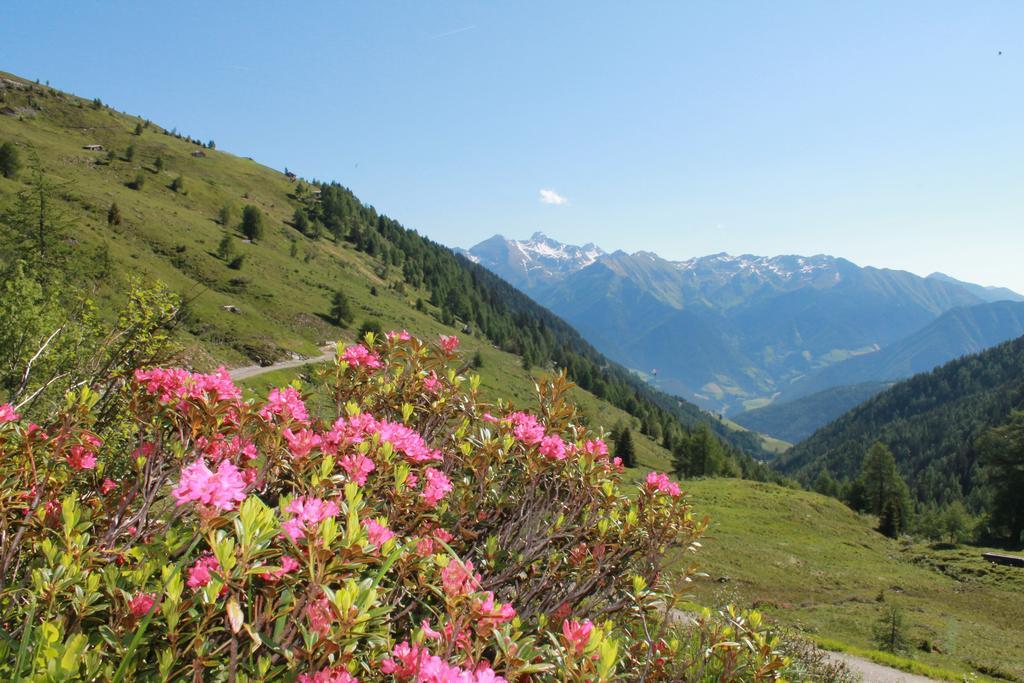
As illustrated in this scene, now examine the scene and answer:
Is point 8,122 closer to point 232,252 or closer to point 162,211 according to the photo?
point 162,211

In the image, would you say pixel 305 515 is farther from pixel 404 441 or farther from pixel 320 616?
pixel 404 441

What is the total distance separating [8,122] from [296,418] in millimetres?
127094

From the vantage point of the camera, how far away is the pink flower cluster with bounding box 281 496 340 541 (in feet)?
5.49

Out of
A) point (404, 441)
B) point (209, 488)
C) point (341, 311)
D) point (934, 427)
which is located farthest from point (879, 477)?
point (934, 427)

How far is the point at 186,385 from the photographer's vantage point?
265cm

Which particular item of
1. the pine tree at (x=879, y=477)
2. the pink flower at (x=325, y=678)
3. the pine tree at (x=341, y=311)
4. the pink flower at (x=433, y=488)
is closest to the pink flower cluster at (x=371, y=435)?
the pink flower at (x=433, y=488)

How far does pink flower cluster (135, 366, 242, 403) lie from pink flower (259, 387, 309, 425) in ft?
0.62

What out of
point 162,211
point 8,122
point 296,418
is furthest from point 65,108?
point 296,418

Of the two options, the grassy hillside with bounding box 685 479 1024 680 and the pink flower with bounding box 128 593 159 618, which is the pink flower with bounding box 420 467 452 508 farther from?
the grassy hillside with bounding box 685 479 1024 680

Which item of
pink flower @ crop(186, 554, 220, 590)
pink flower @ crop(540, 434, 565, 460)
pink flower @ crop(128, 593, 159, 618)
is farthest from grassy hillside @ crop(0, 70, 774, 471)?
pink flower @ crop(186, 554, 220, 590)

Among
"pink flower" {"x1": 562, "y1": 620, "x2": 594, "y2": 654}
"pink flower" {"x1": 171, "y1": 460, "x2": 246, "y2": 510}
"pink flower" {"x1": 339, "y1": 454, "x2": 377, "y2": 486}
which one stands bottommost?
"pink flower" {"x1": 562, "y1": 620, "x2": 594, "y2": 654}

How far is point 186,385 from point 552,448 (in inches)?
95.1

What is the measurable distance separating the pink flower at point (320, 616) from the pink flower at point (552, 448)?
2277 millimetres

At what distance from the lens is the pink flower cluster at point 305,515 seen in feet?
5.49
